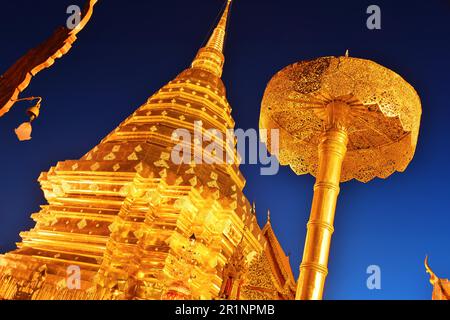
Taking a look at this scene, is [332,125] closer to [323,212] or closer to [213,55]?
[323,212]

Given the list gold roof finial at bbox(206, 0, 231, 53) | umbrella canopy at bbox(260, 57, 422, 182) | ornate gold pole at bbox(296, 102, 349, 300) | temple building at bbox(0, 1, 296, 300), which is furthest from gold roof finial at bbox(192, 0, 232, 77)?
ornate gold pole at bbox(296, 102, 349, 300)

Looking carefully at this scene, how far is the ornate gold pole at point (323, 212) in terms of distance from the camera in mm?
5822

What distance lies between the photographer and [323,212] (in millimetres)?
6234

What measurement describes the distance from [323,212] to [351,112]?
2.29m

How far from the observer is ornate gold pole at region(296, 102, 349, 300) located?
19.1 feet

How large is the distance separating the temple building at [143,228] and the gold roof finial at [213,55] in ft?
18.9

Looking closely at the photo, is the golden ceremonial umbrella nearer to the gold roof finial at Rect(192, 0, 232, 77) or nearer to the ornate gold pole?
the ornate gold pole

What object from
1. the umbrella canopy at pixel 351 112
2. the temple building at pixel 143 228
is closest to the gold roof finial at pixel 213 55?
the temple building at pixel 143 228

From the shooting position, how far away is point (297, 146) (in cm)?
954

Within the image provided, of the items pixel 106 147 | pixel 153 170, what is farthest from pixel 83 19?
pixel 106 147

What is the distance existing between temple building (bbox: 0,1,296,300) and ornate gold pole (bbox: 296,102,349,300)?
3.76 meters

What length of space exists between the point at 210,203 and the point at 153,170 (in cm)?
188

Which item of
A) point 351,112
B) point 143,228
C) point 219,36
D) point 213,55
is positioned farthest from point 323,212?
point 219,36
